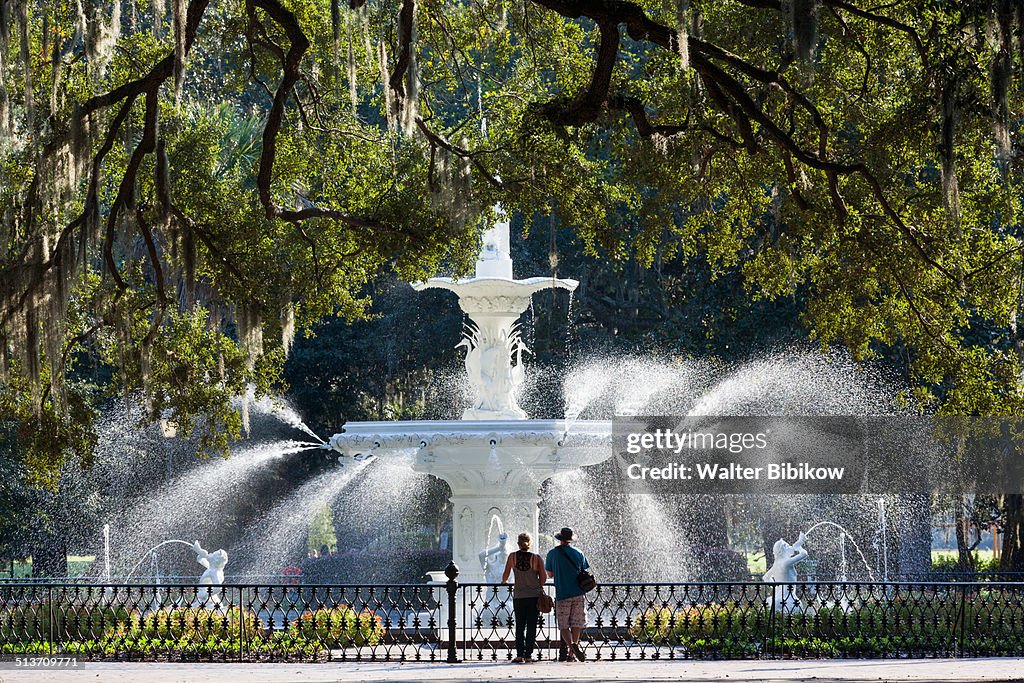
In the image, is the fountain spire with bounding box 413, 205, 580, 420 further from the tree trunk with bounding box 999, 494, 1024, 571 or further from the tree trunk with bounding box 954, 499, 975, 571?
the tree trunk with bounding box 954, 499, 975, 571

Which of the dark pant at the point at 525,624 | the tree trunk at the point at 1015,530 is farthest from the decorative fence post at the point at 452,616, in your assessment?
the tree trunk at the point at 1015,530

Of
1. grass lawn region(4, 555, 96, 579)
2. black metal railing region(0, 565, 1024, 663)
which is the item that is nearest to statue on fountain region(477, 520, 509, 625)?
black metal railing region(0, 565, 1024, 663)

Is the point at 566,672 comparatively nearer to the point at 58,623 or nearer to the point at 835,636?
the point at 835,636

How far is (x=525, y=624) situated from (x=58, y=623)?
263 inches

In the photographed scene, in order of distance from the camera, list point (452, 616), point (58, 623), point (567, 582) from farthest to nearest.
Result: point (58, 623), point (452, 616), point (567, 582)

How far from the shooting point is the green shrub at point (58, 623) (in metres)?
14.8

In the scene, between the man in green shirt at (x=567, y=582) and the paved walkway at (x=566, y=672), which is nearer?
the paved walkway at (x=566, y=672)

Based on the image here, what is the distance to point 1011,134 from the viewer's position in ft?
33.9

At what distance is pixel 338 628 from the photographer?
1585 cm

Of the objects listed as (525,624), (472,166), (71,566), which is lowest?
(525,624)

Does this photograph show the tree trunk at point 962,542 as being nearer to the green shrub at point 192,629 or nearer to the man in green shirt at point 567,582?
the man in green shirt at point 567,582

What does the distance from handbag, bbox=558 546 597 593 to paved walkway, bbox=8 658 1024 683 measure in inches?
28.6

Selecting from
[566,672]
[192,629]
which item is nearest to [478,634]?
[566,672]

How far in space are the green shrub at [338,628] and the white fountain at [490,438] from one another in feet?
5.75
